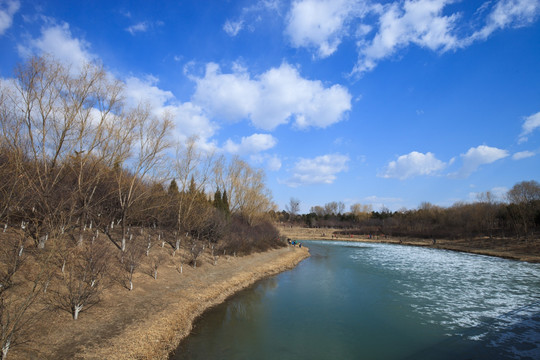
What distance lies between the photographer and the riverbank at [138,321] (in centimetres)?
746

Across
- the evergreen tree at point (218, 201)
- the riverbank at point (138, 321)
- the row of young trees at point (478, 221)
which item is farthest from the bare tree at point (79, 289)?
the row of young trees at point (478, 221)

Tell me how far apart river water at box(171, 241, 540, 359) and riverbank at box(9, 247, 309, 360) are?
0.79 metres

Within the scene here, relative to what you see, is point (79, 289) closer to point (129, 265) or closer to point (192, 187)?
point (129, 265)

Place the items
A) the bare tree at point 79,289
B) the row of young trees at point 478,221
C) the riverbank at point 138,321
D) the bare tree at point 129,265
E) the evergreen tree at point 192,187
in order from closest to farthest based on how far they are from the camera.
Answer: the riverbank at point 138,321, the bare tree at point 79,289, the bare tree at point 129,265, the evergreen tree at point 192,187, the row of young trees at point 478,221

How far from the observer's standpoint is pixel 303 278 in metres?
21.7

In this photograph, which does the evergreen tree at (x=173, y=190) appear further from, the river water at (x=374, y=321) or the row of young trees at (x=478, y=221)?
the row of young trees at (x=478, y=221)

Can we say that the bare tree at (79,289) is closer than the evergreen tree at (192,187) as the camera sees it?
Yes

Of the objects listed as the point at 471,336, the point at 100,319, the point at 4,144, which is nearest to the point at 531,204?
the point at 471,336

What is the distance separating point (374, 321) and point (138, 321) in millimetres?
9879

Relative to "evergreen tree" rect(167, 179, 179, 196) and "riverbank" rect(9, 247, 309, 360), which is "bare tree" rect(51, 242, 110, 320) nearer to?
"riverbank" rect(9, 247, 309, 360)

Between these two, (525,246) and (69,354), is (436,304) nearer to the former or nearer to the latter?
(69,354)

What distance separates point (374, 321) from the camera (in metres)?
12.2

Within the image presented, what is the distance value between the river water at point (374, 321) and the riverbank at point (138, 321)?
31.2 inches

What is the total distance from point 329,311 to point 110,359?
9.81 m
